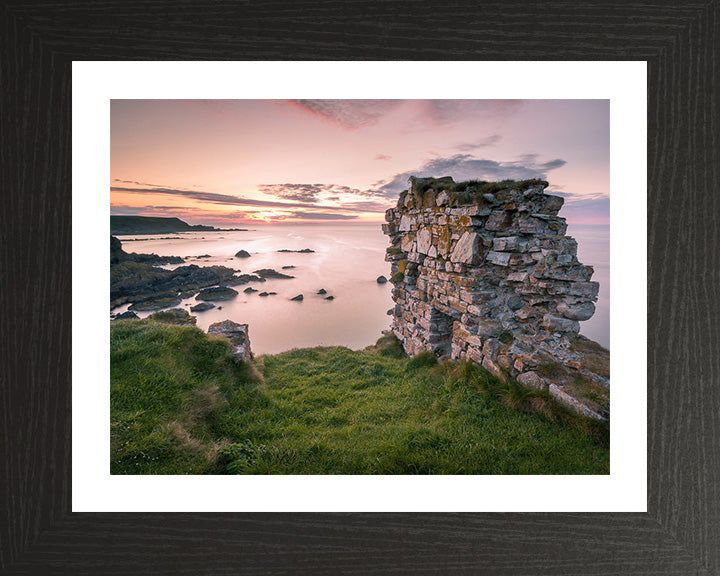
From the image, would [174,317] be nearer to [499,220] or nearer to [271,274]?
[271,274]

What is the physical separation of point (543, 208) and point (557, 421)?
2241mm

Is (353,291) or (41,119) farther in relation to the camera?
(353,291)

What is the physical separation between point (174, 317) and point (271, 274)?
3.07 m

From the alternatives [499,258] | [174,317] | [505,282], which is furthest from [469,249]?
[174,317]

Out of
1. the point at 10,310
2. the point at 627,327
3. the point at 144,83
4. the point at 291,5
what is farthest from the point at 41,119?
the point at 627,327

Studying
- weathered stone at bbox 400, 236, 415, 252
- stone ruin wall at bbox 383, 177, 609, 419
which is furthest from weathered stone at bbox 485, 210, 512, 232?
weathered stone at bbox 400, 236, 415, 252

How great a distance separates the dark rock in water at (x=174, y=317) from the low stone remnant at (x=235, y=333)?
24.6 inches

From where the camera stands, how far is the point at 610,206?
205 cm

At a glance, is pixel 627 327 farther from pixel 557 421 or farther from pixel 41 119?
pixel 41 119

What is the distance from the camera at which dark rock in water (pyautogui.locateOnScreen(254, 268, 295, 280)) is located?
802cm

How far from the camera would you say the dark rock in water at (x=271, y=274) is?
8.02 meters

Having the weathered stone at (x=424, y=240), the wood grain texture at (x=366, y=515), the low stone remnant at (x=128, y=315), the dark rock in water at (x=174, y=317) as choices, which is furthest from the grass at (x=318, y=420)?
the weathered stone at (x=424, y=240)

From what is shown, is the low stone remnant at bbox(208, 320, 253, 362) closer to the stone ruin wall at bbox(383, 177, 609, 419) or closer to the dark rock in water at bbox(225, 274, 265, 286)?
the dark rock in water at bbox(225, 274, 265, 286)

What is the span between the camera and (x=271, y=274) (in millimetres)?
8141
